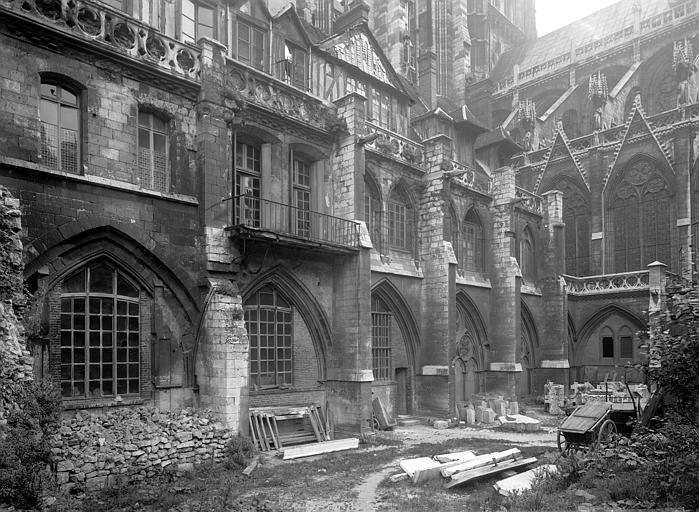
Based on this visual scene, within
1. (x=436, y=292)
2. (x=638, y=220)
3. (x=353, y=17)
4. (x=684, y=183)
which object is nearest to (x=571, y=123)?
(x=638, y=220)

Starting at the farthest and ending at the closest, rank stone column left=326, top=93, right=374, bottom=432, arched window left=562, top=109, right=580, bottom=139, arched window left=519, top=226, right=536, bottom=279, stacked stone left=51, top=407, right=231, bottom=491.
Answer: arched window left=562, top=109, right=580, bottom=139
arched window left=519, top=226, right=536, bottom=279
stone column left=326, top=93, right=374, bottom=432
stacked stone left=51, top=407, right=231, bottom=491

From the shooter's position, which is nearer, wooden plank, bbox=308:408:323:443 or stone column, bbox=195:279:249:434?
stone column, bbox=195:279:249:434

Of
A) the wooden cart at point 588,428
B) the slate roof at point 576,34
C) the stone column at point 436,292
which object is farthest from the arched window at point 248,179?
the slate roof at point 576,34

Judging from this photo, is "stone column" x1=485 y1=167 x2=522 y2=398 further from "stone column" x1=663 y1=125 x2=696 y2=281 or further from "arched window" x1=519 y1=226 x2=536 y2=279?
"stone column" x1=663 y1=125 x2=696 y2=281

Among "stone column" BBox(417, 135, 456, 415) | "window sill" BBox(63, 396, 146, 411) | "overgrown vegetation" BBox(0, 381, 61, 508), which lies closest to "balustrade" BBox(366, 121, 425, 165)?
"stone column" BBox(417, 135, 456, 415)

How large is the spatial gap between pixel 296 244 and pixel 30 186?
6.52m

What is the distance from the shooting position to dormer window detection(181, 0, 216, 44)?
16.5 meters

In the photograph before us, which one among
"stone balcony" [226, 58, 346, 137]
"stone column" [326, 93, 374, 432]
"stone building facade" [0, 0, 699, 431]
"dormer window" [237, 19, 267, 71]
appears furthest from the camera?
"dormer window" [237, 19, 267, 71]

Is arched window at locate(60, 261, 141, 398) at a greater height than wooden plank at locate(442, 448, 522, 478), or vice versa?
arched window at locate(60, 261, 141, 398)

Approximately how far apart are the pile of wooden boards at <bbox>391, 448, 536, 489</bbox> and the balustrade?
11.1 meters

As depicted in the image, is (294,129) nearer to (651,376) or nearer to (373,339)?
(373,339)

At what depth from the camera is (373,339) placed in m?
21.0

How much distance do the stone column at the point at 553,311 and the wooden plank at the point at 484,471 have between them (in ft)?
A: 56.0

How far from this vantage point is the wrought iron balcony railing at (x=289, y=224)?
1543 centimetres
